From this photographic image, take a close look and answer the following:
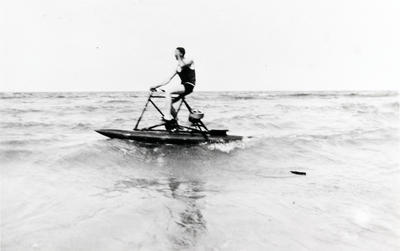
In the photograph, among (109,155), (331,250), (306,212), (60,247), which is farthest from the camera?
(109,155)

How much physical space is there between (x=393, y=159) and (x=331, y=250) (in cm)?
752

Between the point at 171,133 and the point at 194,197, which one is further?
the point at 171,133

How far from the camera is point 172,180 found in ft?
24.4

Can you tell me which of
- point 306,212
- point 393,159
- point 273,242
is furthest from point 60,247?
point 393,159

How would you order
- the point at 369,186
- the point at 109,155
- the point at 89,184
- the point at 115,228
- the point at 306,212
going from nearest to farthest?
the point at 115,228, the point at 306,212, the point at 89,184, the point at 369,186, the point at 109,155

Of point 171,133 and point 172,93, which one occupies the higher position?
point 172,93

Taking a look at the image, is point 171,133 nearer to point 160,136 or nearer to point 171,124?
point 171,124

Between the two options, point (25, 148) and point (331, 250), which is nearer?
point (331, 250)

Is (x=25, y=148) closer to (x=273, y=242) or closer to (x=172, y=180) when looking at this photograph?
(x=172, y=180)
